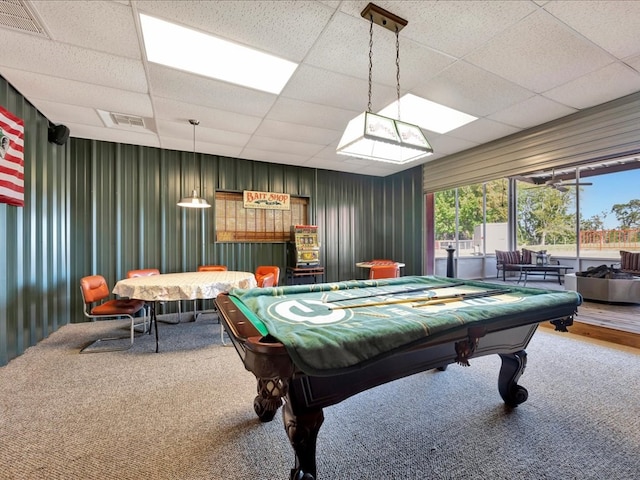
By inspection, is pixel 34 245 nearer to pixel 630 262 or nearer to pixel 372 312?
pixel 372 312

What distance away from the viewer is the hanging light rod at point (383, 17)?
1971 mm

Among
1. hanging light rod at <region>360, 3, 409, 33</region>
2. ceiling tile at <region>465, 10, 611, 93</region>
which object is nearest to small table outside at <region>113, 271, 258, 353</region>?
hanging light rod at <region>360, 3, 409, 33</region>

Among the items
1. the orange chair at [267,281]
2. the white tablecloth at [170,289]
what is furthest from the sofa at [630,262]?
the white tablecloth at [170,289]

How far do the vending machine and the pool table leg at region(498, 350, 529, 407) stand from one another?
3896 millimetres

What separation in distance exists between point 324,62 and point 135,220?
13.3 feet

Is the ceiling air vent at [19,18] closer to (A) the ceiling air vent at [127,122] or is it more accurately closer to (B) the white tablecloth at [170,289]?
(A) the ceiling air vent at [127,122]

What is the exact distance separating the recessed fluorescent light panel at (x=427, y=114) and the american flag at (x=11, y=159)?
13.0 feet

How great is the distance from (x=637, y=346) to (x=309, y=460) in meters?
4.13

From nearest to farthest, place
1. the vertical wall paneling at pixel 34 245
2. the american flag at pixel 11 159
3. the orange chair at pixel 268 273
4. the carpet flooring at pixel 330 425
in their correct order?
the carpet flooring at pixel 330 425
the american flag at pixel 11 159
the vertical wall paneling at pixel 34 245
the orange chair at pixel 268 273

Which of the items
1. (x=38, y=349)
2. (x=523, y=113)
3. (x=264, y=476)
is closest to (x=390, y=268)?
(x=523, y=113)

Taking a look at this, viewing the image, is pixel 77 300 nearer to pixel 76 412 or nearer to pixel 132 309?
pixel 132 309

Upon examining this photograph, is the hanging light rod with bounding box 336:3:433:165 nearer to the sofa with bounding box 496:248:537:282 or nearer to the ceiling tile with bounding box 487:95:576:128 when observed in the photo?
the ceiling tile with bounding box 487:95:576:128

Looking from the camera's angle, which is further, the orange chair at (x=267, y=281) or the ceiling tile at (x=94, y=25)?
the orange chair at (x=267, y=281)

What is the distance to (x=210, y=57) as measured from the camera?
2.51 metres
